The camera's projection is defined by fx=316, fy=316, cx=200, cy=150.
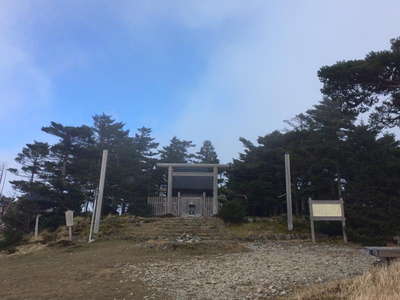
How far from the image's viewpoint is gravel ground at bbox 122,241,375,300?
5.95 meters

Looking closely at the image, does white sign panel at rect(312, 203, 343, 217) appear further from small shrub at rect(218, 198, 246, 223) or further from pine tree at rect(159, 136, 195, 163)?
pine tree at rect(159, 136, 195, 163)

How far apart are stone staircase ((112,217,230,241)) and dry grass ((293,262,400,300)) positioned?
8.27m

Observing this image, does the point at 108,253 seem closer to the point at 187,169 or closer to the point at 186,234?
the point at 186,234

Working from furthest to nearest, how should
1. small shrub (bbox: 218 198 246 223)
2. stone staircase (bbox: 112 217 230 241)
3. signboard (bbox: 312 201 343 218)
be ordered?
small shrub (bbox: 218 198 246 223), stone staircase (bbox: 112 217 230 241), signboard (bbox: 312 201 343 218)

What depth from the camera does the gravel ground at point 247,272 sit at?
595 centimetres

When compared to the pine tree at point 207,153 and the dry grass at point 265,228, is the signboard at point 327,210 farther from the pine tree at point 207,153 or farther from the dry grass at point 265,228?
the pine tree at point 207,153

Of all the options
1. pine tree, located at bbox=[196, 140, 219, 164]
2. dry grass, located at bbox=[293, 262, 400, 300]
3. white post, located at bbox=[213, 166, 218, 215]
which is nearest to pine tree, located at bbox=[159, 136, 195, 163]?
pine tree, located at bbox=[196, 140, 219, 164]

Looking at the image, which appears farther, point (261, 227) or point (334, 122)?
point (334, 122)

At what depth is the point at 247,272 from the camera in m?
7.41

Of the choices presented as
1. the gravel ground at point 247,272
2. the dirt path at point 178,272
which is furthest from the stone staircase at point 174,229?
the gravel ground at point 247,272

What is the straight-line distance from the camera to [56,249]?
42.1 ft

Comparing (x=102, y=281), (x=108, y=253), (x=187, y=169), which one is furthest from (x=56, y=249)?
(x=187, y=169)

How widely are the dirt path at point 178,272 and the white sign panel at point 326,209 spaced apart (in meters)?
1.63

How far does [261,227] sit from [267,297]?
32.5ft
